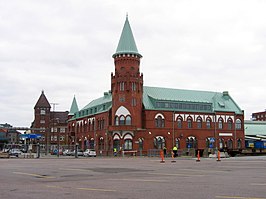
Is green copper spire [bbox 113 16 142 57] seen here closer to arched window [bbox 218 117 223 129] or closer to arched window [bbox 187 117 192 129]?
arched window [bbox 187 117 192 129]

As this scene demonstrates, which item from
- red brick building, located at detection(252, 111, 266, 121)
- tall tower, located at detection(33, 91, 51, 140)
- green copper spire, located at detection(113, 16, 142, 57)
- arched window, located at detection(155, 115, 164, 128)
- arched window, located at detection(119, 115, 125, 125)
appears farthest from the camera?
red brick building, located at detection(252, 111, 266, 121)

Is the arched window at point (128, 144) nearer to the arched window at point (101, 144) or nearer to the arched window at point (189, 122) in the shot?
the arched window at point (101, 144)

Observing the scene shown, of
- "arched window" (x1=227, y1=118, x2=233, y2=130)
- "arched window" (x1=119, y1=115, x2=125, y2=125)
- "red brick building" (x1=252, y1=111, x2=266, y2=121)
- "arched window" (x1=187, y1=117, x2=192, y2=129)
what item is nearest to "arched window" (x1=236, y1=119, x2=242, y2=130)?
"arched window" (x1=227, y1=118, x2=233, y2=130)

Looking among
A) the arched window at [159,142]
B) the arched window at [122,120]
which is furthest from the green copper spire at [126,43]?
the arched window at [159,142]

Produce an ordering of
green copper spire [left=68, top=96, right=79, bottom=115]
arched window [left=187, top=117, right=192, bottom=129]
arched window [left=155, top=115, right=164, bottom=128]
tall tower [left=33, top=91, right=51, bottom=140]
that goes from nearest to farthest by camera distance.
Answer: arched window [left=155, top=115, right=164, bottom=128], arched window [left=187, top=117, right=192, bottom=129], green copper spire [left=68, top=96, right=79, bottom=115], tall tower [left=33, top=91, right=51, bottom=140]

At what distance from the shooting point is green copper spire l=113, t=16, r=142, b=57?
76.2 m

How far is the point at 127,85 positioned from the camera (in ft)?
249

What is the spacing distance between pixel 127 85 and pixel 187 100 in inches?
597

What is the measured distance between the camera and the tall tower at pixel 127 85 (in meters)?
75.9

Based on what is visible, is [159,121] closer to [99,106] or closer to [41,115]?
[99,106]

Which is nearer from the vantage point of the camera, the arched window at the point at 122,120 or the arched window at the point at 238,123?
the arched window at the point at 122,120

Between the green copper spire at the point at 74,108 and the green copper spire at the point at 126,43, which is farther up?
the green copper spire at the point at 126,43

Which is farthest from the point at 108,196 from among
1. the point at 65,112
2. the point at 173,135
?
the point at 65,112

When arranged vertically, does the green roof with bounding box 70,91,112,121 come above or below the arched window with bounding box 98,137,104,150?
above
